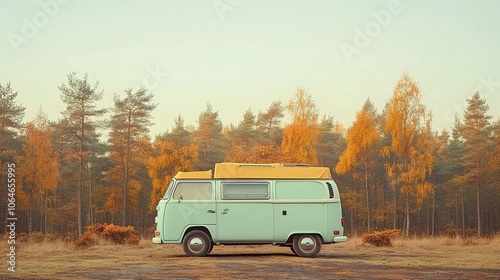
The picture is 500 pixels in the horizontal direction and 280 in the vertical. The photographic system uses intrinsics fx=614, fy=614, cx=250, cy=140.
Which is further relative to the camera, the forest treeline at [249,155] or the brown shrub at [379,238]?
the forest treeline at [249,155]

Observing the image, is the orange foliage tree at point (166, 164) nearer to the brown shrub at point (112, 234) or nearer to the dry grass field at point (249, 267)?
the brown shrub at point (112, 234)

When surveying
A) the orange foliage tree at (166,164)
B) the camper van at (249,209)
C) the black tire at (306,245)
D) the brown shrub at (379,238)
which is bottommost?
the brown shrub at (379,238)

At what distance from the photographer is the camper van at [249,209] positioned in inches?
722

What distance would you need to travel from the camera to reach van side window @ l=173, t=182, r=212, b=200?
722 inches

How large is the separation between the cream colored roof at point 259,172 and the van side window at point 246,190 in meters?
0.24

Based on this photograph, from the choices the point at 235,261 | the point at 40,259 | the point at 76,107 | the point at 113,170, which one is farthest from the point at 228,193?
the point at 113,170

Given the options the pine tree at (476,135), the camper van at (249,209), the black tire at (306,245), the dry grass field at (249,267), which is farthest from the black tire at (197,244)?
the pine tree at (476,135)

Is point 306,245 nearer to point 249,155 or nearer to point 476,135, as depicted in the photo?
point 249,155

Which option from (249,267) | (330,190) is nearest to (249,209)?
(330,190)

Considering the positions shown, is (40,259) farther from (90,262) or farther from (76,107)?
(76,107)

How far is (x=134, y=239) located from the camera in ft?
84.2

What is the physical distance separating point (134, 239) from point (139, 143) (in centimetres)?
3099

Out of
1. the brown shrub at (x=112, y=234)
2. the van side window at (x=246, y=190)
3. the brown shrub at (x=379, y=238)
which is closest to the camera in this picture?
the van side window at (x=246, y=190)

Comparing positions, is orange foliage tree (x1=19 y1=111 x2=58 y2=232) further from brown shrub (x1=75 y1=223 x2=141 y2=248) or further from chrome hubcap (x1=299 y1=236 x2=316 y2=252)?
chrome hubcap (x1=299 y1=236 x2=316 y2=252)
